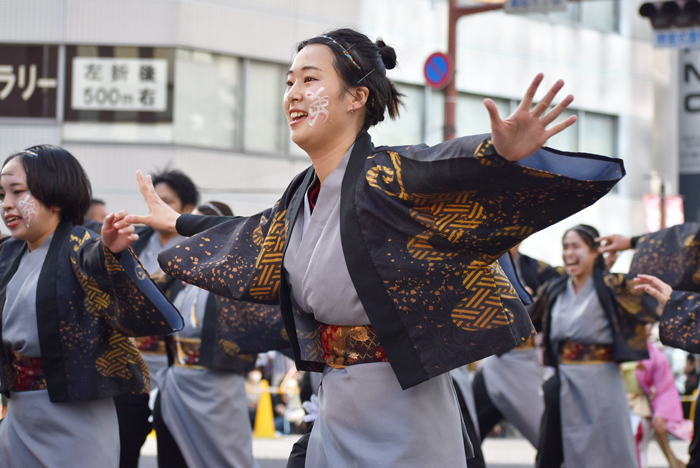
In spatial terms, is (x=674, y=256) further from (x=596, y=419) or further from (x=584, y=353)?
(x=596, y=419)

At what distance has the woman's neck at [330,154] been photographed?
292cm

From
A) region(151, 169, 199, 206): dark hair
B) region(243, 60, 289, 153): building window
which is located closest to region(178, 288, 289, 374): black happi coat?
region(151, 169, 199, 206): dark hair

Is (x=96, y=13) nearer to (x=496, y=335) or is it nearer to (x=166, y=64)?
(x=166, y=64)

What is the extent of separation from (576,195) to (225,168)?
33.7 feet

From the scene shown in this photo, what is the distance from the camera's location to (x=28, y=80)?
39.9ft

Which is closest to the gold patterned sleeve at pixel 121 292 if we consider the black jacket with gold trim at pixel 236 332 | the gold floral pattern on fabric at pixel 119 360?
the gold floral pattern on fabric at pixel 119 360

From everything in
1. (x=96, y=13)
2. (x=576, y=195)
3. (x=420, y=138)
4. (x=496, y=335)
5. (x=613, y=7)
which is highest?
(x=613, y=7)

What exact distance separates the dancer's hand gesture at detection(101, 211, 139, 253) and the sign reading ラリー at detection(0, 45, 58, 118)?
30.8 ft

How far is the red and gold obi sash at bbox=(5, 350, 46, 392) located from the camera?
364cm

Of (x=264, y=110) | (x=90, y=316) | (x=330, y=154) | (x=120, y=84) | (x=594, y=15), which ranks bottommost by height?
(x=90, y=316)

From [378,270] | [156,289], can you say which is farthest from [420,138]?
[378,270]

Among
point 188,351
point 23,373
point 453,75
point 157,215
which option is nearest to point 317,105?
point 157,215

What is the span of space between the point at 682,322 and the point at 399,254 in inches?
93.9

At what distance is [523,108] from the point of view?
2.32m
